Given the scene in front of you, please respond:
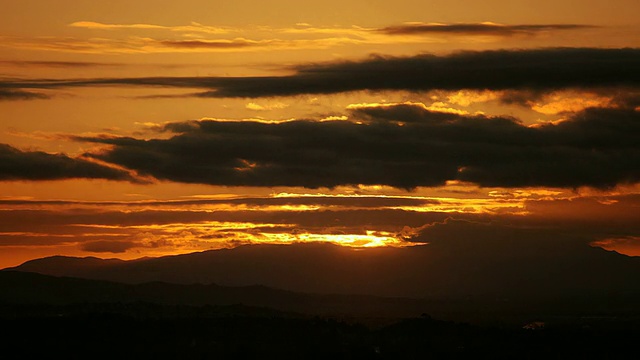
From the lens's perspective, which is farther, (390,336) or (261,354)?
(390,336)

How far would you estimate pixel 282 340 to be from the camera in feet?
395

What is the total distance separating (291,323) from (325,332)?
10997 millimetres

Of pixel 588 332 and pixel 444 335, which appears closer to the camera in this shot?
pixel 444 335

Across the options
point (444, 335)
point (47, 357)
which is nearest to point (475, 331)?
point (444, 335)

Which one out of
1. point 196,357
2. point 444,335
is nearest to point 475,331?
point 444,335

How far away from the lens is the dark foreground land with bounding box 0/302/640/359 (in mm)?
106875

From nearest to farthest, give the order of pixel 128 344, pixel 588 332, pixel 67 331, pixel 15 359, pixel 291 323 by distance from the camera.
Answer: pixel 15 359 < pixel 128 344 < pixel 67 331 < pixel 291 323 < pixel 588 332

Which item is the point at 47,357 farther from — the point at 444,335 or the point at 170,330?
the point at 444,335

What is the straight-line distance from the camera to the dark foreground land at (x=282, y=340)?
4208 inches

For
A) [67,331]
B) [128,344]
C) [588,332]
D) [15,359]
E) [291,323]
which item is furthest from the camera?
[588,332]

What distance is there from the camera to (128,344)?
115 meters

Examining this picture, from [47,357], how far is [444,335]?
43.8 meters

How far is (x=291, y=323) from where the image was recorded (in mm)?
139000

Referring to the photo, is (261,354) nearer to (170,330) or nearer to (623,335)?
(170,330)
